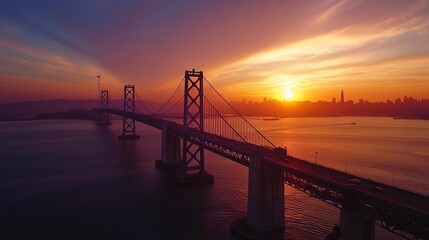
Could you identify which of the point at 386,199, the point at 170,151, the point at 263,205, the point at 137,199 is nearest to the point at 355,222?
the point at 386,199

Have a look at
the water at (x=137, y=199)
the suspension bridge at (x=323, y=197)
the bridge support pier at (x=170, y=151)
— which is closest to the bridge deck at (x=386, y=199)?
the suspension bridge at (x=323, y=197)

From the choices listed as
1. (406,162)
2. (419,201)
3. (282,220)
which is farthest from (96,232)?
(406,162)

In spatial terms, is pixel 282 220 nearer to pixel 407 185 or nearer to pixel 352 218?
pixel 352 218

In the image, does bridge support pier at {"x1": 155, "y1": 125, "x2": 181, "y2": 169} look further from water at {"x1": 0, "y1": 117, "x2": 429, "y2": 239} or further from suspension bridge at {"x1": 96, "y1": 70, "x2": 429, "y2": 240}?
suspension bridge at {"x1": 96, "y1": 70, "x2": 429, "y2": 240}

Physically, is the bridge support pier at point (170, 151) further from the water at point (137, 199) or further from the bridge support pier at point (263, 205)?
the bridge support pier at point (263, 205)

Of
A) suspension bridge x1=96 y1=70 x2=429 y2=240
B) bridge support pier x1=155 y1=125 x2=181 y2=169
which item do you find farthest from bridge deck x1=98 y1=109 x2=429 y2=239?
bridge support pier x1=155 y1=125 x2=181 y2=169
